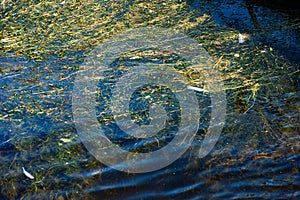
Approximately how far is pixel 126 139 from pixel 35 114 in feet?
2.92

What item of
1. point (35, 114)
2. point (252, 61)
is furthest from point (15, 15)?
point (252, 61)

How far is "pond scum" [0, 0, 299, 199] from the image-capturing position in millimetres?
3734

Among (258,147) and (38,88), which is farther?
(38,88)

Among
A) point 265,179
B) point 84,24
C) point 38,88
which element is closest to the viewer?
point 265,179

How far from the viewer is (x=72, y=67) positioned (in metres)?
4.87

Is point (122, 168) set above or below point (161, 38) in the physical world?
below

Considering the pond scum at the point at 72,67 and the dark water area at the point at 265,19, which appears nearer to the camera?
the pond scum at the point at 72,67

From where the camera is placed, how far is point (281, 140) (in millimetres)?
3793

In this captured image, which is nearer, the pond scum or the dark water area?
the pond scum

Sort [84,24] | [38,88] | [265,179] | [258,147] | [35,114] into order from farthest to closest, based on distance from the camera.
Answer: [84,24]
[38,88]
[35,114]
[258,147]
[265,179]

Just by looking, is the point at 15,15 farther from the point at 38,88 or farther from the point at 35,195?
the point at 35,195

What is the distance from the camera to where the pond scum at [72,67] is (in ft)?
12.3

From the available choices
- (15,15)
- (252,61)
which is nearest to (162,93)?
(252,61)

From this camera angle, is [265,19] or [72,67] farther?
[265,19]
